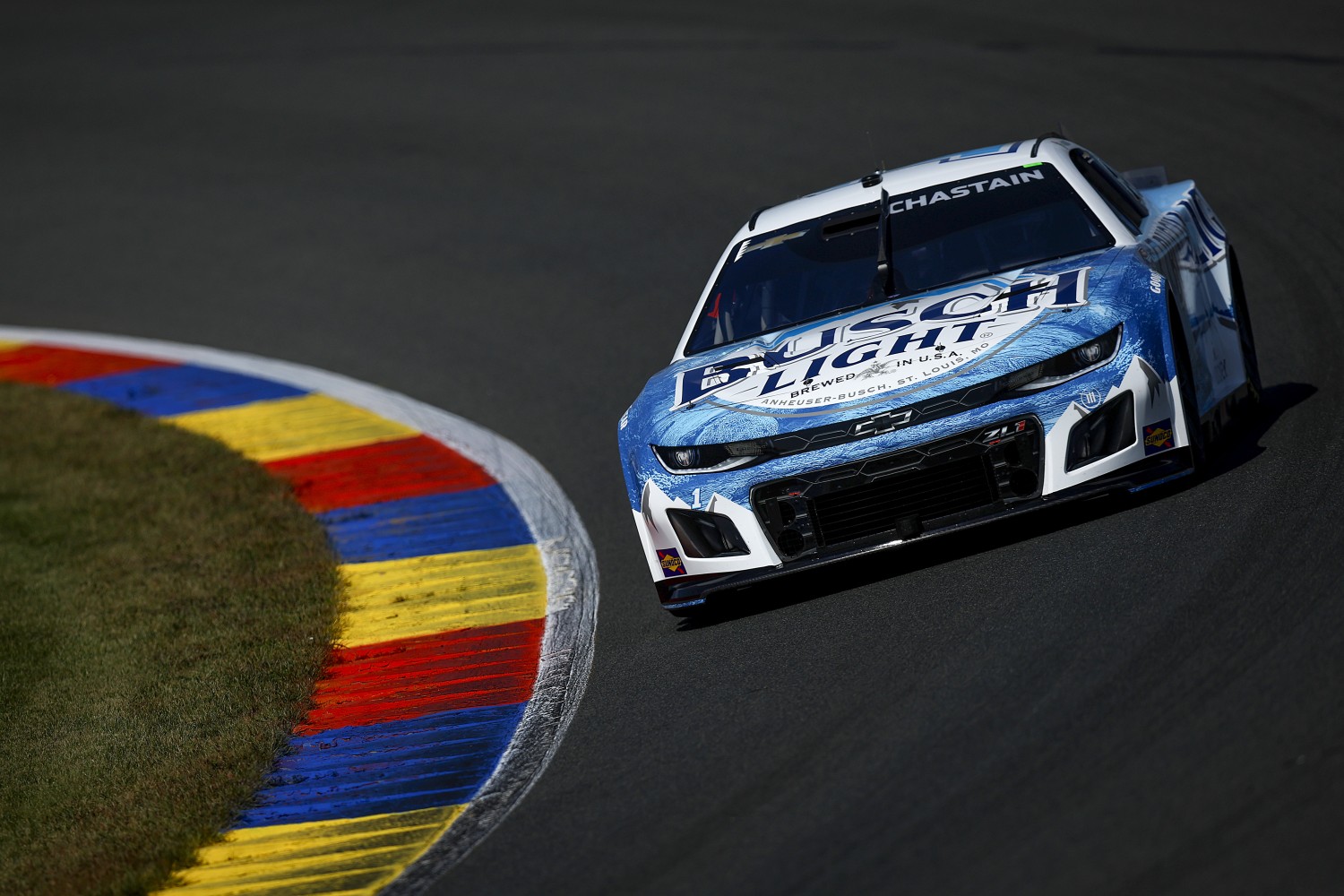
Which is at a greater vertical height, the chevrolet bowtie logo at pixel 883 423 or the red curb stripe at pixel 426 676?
the chevrolet bowtie logo at pixel 883 423

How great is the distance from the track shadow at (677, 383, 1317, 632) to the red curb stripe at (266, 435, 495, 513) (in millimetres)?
2671

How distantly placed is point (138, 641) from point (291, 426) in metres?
3.28

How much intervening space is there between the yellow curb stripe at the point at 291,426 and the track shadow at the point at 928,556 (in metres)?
3.88

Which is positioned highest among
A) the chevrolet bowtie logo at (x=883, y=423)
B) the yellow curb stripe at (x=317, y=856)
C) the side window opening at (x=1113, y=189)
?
the side window opening at (x=1113, y=189)

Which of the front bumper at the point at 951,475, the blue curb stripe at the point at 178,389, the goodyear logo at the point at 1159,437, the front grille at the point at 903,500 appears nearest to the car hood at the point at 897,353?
the front bumper at the point at 951,475

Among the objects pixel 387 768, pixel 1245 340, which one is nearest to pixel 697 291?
pixel 1245 340

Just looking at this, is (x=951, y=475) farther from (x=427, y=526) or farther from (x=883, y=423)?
(x=427, y=526)

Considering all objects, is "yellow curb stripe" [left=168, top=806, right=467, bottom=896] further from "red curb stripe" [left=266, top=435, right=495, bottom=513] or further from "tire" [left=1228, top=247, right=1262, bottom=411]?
"tire" [left=1228, top=247, right=1262, bottom=411]

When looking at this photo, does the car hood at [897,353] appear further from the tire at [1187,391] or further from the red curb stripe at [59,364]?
the red curb stripe at [59,364]

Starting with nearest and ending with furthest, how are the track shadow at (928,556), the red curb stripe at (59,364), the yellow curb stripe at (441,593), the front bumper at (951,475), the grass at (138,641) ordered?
the grass at (138,641)
the front bumper at (951,475)
the track shadow at (928,556)
the yellow curb stripe at (441,593)
the red curb stripe at (59,364)

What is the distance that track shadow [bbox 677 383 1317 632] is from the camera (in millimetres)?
6203

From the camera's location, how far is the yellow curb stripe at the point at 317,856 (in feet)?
16.0

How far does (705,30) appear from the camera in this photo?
1730cm

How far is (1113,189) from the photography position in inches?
278
